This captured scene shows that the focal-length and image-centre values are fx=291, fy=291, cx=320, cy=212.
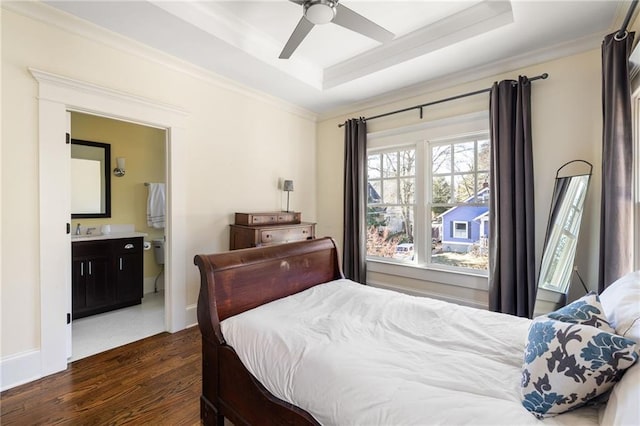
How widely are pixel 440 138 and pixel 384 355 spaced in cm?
291

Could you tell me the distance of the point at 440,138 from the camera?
346 cm

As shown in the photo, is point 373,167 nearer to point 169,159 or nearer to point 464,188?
point 464,188

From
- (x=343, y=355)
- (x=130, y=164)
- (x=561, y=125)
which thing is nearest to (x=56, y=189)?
(x=130, y=164)

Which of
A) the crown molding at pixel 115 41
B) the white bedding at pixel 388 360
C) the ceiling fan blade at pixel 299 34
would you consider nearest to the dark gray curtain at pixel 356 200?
the crown molding at pixel 115 41

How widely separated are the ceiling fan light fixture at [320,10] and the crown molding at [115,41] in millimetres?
1601

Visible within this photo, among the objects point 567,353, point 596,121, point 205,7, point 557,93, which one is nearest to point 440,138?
point 557,93

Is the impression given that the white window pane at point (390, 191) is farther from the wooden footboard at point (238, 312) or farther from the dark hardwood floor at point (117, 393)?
the dark hardwood floor at point (117, 393)

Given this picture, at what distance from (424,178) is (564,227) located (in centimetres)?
147

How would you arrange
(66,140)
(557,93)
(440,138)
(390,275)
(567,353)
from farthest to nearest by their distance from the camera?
(390,275) → (440,138) → (557,93) → (66,140) → (567,353)

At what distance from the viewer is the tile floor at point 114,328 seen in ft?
8.66

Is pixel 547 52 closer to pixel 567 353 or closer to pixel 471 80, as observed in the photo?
pixel 471 80

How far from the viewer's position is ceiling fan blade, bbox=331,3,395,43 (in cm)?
206

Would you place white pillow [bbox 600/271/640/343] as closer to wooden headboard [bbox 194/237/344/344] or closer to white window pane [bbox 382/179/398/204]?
wooden headboard [bbox 194/237/344/344]

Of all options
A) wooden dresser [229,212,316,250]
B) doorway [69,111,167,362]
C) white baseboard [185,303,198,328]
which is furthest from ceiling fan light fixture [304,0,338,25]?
white baseboard [185,303,198,328]
